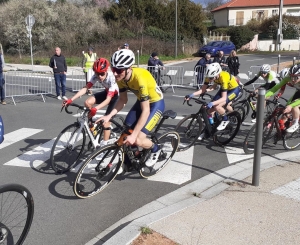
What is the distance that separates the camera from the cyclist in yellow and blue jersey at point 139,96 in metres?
4.61

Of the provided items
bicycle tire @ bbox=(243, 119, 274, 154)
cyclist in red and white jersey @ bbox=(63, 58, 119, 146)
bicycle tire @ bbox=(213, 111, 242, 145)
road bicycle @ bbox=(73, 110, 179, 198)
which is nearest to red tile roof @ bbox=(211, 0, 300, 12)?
bicycle tire @ bbox=(213, 111, 242, 145)

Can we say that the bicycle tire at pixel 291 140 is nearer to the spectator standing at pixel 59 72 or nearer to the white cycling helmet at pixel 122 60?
the white cycling helmet at pixel 122 60

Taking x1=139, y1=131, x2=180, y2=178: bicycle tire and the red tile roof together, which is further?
the red tile roof

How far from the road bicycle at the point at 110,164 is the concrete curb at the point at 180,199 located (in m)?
0.68

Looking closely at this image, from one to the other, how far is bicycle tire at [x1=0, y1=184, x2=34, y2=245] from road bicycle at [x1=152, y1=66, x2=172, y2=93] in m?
11.7

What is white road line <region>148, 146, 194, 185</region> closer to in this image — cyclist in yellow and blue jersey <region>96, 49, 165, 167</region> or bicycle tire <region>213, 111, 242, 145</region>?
cyclist in yellow and blue jersey <region>96, 49, 165, 167</region>

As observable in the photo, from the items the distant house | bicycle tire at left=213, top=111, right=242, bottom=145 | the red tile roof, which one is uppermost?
the red tile roof

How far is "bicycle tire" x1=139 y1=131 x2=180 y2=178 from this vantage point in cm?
570

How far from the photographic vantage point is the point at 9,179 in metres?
5.67

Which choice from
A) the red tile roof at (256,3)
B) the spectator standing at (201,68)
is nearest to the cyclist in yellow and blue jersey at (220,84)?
the spectator standing at (201,68)

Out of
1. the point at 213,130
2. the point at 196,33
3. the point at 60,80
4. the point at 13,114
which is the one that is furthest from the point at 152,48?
the point at 213,130

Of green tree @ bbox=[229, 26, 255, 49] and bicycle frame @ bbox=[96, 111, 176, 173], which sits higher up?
green tree @ bbox=[229, 26, 255, 49]

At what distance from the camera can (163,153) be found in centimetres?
577

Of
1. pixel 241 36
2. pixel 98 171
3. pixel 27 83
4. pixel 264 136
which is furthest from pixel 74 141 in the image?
pixel 241 36
